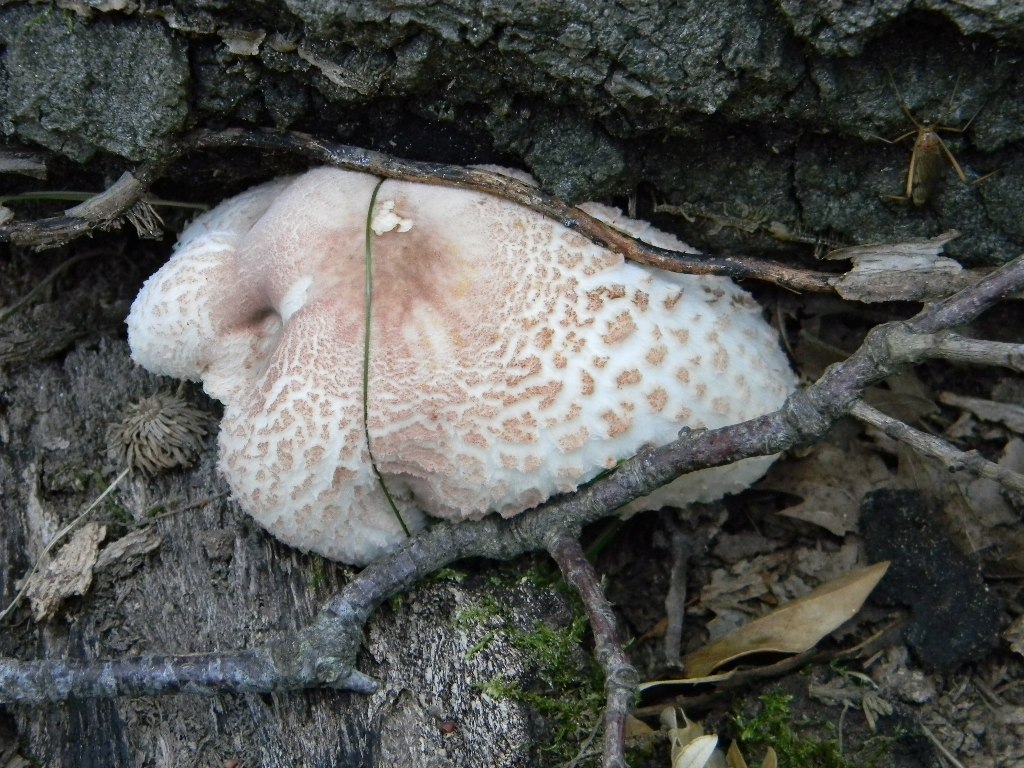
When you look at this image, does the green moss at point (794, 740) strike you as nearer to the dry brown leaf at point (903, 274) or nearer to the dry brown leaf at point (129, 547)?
the dry brown leaf at point (903, 274)

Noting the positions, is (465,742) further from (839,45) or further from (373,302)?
(839,45)

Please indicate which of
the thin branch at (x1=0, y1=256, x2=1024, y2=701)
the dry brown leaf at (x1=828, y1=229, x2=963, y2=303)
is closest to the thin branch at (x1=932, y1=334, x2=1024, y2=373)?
the thin branch at (x1=0, y1=256, x2=1024, y2=701)

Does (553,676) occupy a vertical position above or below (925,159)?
below

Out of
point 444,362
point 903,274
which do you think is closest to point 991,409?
point 903,274

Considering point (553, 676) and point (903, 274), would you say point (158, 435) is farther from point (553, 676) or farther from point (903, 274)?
point (903, 274)

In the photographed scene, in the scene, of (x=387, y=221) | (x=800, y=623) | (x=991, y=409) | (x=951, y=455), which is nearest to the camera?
(x=951, y=455)

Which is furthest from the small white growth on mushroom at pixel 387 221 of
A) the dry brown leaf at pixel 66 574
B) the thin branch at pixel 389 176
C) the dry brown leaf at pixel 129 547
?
the dry brown leaf at pixel 66 574

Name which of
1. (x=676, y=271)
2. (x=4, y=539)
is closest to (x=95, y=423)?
(x=4, y=539)

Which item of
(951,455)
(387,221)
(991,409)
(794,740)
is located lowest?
(794,740)
